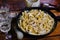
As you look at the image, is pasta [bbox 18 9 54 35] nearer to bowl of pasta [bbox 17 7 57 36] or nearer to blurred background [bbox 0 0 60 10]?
bowl of pasta [bbox 17 7 57 36]

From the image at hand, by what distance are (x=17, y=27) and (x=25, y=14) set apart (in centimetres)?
14

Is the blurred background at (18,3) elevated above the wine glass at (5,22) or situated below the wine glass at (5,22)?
above

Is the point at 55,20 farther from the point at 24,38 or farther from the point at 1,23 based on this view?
the point at 1,23

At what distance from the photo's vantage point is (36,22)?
54.4 inches

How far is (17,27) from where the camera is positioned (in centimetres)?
133

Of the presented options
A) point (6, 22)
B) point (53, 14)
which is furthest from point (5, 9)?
point (53, 14)

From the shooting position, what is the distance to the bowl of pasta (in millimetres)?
1325

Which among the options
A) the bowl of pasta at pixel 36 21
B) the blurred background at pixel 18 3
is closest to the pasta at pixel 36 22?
the bowl of pasta at pixel 36 21

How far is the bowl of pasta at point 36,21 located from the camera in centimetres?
132

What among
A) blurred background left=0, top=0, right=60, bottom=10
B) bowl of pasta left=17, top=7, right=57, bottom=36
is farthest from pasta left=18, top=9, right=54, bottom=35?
blurred background left=0, top=0, right=60, bottom=10

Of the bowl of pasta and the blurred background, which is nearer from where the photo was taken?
the bowl of pasta

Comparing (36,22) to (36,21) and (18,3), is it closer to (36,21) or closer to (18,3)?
(36,21)

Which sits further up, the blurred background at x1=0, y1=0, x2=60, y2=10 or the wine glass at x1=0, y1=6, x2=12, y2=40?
the blurred background at x1=0, y1=0, x2=60, y2=10

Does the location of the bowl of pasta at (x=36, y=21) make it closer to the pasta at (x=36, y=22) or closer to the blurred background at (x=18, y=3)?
the pasta at (x=36, y=22)
